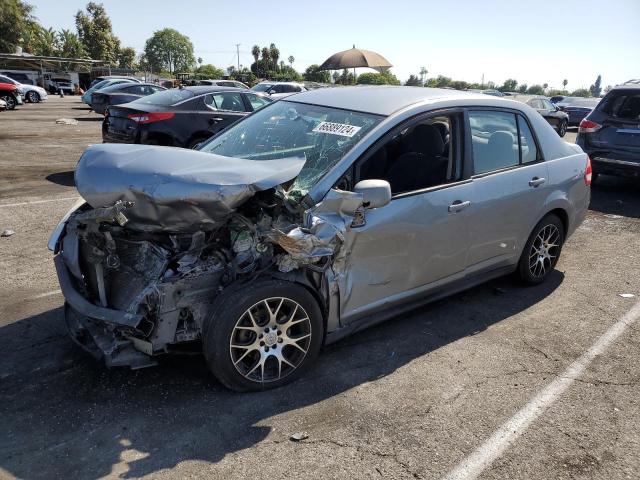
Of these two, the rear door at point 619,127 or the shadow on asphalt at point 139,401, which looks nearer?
the shadow on asphalt at point 139,401

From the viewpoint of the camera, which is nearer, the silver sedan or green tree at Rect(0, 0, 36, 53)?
the silver sedan

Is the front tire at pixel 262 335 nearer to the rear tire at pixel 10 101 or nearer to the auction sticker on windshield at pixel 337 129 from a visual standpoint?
the auction sticker on windshield at pixel 337 129

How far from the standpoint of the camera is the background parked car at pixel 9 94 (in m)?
24.5

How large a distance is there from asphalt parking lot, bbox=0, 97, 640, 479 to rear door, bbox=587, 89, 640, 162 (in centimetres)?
453

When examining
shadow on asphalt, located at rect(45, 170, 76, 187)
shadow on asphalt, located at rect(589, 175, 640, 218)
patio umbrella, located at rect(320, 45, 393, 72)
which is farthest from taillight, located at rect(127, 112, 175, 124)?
patio umbrella, located at rect(320, 45, 393, 72)

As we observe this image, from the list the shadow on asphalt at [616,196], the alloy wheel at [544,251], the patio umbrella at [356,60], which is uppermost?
the patio umbrella at [356,60]

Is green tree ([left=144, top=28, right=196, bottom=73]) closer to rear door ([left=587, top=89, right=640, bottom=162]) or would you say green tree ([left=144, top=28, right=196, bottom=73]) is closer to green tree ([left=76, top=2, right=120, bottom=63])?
green tree ([left=76, top=2, right=120, bottom=63])

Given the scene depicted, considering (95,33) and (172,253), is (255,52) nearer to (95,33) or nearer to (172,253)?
(95,33)

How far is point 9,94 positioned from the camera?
81.6 ft

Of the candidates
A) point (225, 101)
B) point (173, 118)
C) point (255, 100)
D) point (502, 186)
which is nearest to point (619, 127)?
point (502, 186)

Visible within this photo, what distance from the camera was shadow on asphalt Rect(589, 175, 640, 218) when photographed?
815 centimetres

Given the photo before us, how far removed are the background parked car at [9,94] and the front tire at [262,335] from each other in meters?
26.6

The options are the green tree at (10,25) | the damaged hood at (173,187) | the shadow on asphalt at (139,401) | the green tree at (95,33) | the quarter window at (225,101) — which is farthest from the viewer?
the green tree at (95,33)

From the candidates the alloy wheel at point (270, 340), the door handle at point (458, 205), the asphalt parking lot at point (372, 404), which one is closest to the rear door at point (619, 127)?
the asphalt parking lot at point (372, 404)
